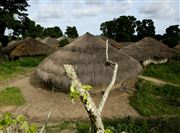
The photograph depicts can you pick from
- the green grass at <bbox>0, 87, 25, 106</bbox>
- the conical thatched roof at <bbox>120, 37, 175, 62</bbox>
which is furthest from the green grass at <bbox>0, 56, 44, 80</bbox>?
the conical thatched roof at <bbox>120, 37, 175, 62</bbox>

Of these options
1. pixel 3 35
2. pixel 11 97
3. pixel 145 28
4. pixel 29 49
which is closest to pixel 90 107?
pixel 11 97

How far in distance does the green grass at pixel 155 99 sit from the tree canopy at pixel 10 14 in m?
10.8

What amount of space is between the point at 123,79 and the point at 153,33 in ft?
99.2

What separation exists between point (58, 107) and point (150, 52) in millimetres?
12672

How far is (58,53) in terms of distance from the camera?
15.9 m

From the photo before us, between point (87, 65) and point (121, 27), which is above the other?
point (121, 27)

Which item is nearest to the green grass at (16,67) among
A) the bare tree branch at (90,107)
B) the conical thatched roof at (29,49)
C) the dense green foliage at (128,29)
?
the conical thatched roof at (29,49)

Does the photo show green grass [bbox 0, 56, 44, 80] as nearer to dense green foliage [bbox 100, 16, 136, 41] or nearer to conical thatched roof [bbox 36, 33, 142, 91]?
conical thatched roof [bbox 36, 33, 142, 91]

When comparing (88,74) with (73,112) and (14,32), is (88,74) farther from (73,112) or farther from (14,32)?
(14,32)

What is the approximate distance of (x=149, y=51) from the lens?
78.5 feet

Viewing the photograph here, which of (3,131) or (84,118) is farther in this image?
(84,118)

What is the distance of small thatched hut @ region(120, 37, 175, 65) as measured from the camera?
23781mm

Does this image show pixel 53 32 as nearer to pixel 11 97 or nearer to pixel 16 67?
pixel 16 67

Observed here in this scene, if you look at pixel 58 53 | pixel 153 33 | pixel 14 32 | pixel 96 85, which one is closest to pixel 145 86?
pixel 96 85
